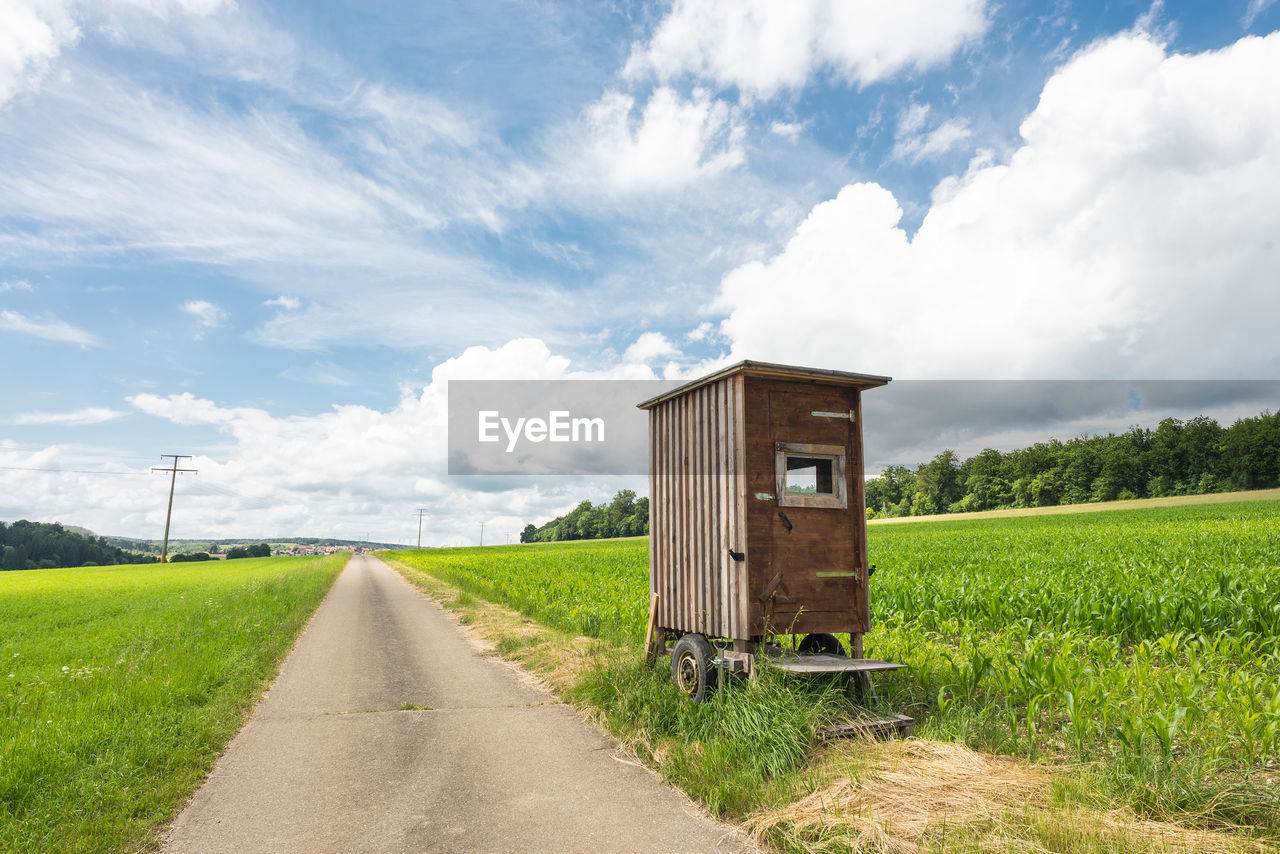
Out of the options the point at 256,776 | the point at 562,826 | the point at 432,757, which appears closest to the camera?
the point at 562,826

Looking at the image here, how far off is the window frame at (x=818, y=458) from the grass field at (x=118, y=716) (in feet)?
21.1

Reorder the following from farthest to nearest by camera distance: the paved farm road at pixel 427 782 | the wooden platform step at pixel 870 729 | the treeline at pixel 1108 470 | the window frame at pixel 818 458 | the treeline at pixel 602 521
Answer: the treeline at pixel 602 521, the treeline at pixel 1108 470, the window frame at pixel 818 458, the wooden platform step at pixel 870 729, the paved farm road at pixel 427 782

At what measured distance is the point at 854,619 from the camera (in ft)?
27.1

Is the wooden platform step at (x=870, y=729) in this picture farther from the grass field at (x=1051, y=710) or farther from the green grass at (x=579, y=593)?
the green grass at (x=579, y=593)

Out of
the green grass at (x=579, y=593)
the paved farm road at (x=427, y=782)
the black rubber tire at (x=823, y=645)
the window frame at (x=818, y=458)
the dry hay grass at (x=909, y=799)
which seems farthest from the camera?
the green grass at (x=579, y=593)

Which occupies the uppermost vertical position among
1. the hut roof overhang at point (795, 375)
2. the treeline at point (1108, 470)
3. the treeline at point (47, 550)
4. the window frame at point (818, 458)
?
the treeline at point (1108, 470)

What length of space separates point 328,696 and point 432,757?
3695mm

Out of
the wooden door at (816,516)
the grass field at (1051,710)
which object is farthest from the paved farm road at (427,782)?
the wooden door at (816,516)

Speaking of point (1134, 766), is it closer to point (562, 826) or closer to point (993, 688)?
point (993, 688)

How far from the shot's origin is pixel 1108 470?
366 feet

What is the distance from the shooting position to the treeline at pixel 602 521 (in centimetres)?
13912

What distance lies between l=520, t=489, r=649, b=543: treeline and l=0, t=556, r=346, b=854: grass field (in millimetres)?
120645

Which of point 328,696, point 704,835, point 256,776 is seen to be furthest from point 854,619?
point 328,696

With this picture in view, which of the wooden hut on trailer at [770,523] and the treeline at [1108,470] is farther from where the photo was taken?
the treeline at [1108,470]
